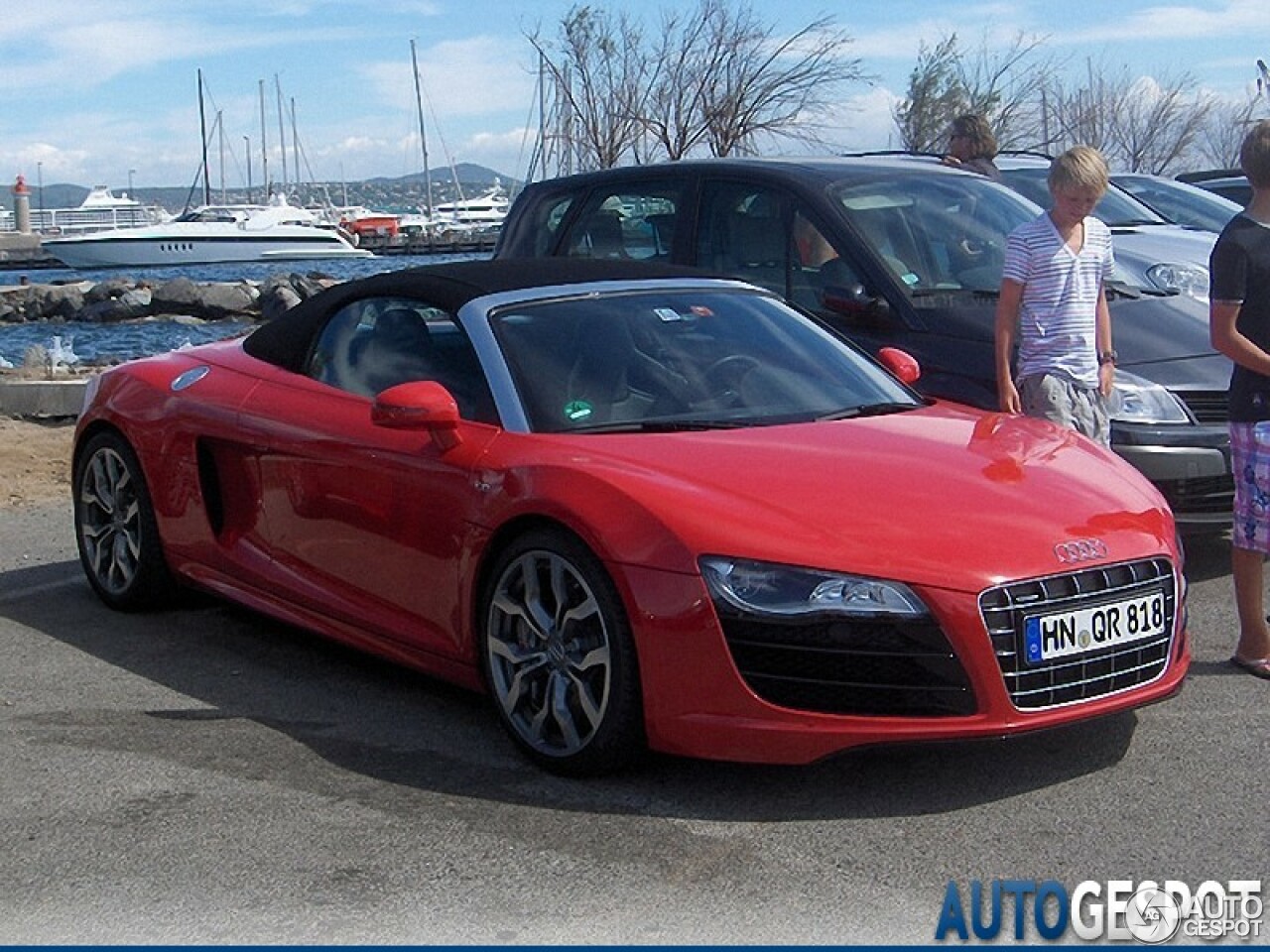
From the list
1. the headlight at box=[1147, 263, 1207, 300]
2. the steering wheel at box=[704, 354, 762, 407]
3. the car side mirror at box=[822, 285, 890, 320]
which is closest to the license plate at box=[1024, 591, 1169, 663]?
the steering wheel at box=[704, 354, 762, 407]

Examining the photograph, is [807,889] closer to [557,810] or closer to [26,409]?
[557,810]

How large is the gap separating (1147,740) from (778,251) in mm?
3310

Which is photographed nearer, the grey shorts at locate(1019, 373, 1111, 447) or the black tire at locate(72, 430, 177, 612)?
the grey shorts at locate(1019, 373, 1111, 447)

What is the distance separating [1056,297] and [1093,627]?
211 cm

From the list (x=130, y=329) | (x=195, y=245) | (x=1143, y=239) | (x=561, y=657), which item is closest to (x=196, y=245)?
(x=195, y=245)

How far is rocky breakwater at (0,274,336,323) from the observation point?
4247 cm

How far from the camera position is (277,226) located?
67.4 m

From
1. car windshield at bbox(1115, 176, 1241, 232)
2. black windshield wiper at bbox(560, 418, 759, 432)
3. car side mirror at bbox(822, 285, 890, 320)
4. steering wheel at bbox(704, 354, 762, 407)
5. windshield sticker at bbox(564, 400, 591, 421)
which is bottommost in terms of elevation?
black windshield wiper at bbox(560, 418, 759, 432)

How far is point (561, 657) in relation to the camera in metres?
4.88

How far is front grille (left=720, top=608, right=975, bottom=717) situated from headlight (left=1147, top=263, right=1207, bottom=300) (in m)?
4.60

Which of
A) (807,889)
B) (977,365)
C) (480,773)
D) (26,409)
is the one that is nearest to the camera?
(807,889)

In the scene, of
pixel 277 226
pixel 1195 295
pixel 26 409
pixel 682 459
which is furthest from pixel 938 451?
pixel 277 226

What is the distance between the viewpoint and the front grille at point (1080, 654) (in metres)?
4.46

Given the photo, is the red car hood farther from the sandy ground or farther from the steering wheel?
the sandy ground
